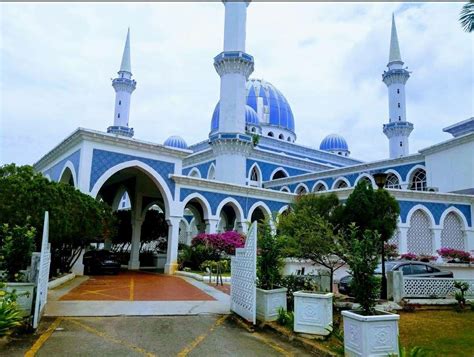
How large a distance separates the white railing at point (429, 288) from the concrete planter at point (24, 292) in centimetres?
828

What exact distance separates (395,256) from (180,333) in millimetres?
15603

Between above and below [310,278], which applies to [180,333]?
below

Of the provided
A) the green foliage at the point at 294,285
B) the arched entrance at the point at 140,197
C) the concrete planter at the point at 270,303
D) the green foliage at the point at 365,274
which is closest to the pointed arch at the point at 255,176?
the arched entrance at the point at 140,197

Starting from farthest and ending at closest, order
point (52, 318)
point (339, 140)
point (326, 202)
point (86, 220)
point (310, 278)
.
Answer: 1. point (339, 140)
2. point (326, 202)
3. point (86, 220)
4. point (310, 278)
5. point (52, 318)

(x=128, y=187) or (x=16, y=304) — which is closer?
(x=16, y=304)

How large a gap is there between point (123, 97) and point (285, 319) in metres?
38.5

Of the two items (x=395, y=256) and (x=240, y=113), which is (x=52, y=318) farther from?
(x=240, y=113)

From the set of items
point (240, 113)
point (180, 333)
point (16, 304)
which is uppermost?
point (240, 113)

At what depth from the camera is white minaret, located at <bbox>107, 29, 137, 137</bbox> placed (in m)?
42.0

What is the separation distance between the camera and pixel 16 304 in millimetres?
Answer: 7160

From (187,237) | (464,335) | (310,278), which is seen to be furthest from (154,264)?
(464,335)

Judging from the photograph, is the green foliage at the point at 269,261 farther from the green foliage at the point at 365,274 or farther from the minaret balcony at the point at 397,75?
the minaret balcony at the point at 397,75

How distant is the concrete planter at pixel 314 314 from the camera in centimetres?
738

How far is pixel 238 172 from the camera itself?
3228 centimetres
